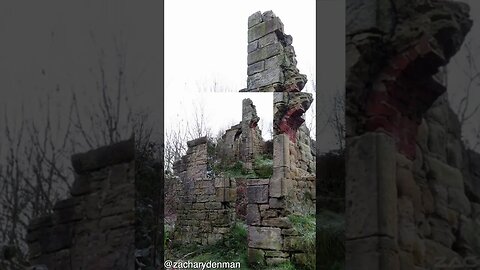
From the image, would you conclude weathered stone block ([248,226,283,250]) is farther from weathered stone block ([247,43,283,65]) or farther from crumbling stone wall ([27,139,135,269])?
crumbling stone wall ([27,139,135,269])

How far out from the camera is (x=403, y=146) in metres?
3.63

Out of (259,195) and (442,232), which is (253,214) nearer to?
(259,195)

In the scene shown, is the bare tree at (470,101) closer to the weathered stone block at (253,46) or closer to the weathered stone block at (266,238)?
the weathered stone block at (266,238)

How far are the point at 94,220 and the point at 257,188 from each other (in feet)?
10.2

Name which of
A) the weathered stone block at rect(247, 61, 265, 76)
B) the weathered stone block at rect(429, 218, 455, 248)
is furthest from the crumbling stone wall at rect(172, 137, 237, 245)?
the weathered stone block at rect(429, 218, 455, 248)

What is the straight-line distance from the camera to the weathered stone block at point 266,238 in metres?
6.35

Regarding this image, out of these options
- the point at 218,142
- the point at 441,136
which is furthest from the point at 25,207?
the point at 218,142

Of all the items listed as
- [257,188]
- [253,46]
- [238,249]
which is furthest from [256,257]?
[253,46]

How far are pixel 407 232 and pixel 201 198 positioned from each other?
3.26m

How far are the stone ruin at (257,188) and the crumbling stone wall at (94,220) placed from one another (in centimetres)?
270

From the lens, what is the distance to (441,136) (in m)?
3.86

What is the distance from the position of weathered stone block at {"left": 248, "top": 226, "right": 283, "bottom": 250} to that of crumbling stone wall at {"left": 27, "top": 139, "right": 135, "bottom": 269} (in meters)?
2.91

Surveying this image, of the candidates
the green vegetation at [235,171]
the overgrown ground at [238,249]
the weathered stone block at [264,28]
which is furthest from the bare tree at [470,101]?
the weathered stone block at [264,28]

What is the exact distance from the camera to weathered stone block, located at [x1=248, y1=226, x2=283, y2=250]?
635cm
